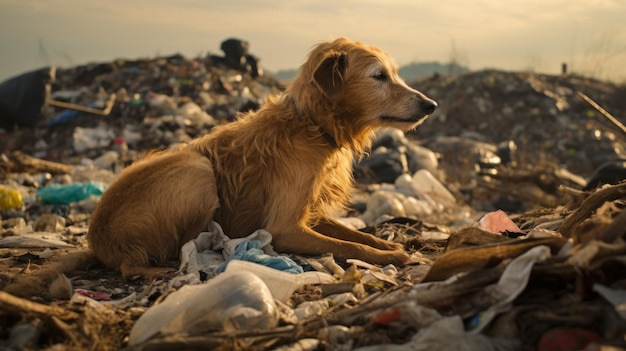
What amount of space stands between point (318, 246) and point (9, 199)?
419 centimetres

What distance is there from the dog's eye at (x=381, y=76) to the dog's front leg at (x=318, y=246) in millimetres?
1218

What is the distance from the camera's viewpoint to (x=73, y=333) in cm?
255

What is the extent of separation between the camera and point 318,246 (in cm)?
419

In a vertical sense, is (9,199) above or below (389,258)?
below

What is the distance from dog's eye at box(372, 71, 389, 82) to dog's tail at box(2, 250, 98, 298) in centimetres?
231

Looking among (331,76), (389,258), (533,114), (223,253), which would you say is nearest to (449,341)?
(389,258)

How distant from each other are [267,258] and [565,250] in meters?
1.72

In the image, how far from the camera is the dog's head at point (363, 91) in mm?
4496

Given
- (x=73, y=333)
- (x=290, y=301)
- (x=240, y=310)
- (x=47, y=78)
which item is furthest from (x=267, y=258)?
(x=47, y=78)

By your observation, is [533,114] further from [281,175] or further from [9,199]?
[281,175]

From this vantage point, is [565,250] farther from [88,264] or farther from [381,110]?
[88,264]

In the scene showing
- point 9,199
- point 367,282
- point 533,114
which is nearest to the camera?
point 367,282

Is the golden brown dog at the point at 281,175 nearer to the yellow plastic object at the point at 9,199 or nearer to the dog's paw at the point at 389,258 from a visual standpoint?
the dog's paw at the point at 389,258

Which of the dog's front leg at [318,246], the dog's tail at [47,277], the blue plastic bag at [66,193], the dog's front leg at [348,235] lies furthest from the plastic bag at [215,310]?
the blue plastic bag at [66,193]
